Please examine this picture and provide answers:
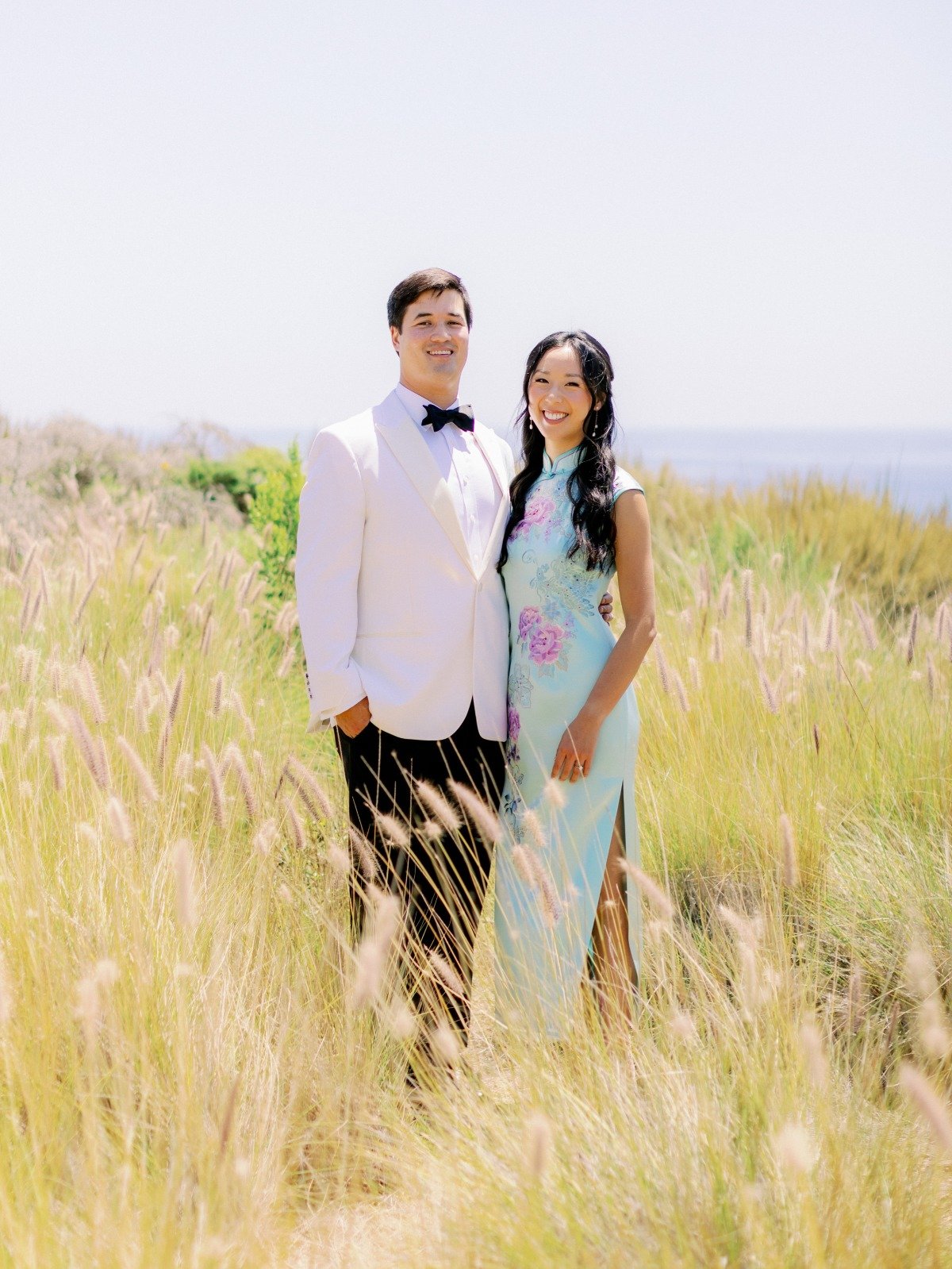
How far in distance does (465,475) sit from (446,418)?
0.18 meters

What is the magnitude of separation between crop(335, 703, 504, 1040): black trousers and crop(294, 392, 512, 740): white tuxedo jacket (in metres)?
0.08

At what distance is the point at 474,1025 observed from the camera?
3.45 metres

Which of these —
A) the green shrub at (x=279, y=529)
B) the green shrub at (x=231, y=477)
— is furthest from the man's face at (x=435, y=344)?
the green shrub at (x=231, y=477)

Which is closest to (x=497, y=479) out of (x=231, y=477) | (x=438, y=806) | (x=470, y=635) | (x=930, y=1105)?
(x=470, y=635)

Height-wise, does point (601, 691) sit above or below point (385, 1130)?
above

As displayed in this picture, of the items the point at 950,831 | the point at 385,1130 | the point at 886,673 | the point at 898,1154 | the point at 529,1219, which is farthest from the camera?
the point at 886,673

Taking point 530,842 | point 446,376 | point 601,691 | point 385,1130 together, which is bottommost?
point 385,1130

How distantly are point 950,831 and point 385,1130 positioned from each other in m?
2.52

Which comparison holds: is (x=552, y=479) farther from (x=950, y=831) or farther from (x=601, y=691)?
(x=950, y=831)

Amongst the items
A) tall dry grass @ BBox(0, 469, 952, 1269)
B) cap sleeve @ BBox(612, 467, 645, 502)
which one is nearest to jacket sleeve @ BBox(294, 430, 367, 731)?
tall dry grass @ BBox(0, 469, 952, 1269)

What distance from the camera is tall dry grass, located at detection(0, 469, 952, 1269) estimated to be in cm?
210

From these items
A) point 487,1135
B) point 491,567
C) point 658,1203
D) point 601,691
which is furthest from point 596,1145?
point 491,567

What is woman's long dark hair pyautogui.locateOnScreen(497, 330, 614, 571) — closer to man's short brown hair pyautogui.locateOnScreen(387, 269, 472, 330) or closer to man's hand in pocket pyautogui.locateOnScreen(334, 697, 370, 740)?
man's short brown hair pyautogui.locateOnScreen(387, 269, 472, 330)

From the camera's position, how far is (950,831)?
424 cm
